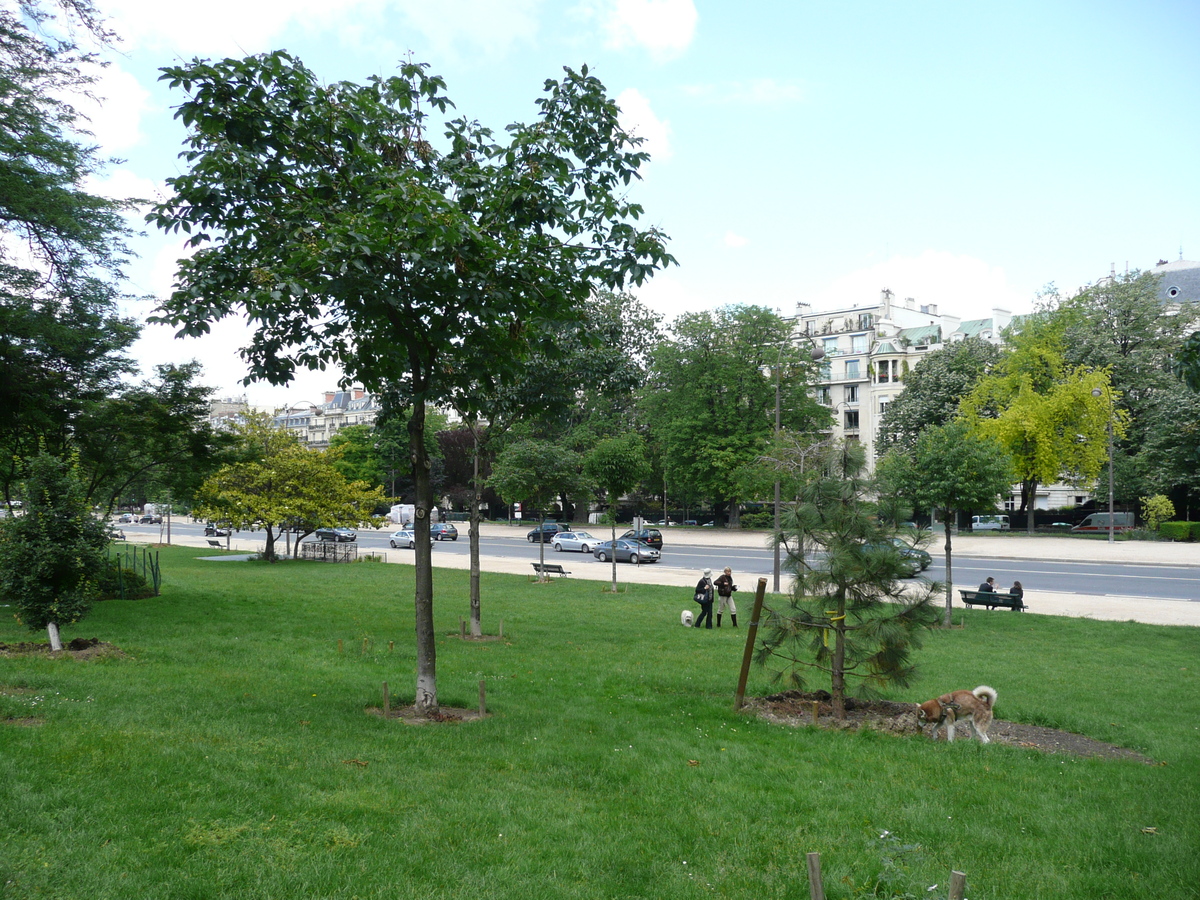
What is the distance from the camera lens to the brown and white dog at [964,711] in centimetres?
936

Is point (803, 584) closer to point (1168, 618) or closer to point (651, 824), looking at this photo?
point (651, 824)

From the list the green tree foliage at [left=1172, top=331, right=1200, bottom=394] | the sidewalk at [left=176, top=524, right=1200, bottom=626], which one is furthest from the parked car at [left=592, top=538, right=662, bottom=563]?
the green tree foliage at [left=1172, top=331, right=1200, bottom=394]

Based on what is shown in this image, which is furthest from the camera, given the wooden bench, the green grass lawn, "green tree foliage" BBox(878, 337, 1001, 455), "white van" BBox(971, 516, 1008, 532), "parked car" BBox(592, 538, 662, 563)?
"white van" BBox(971, 516, 1008, 532)

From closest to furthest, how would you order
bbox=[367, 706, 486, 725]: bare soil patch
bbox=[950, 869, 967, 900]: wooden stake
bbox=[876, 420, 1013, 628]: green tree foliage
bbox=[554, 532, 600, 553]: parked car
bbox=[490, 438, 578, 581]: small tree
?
bbox=[950, 869, 967, 900]: wooden stake, bbox=[367, 706, 486, 725]: bare soil patch, bbox=[876, 420, 1013, 628]: green tree foliage, bbox=[490, 438, 578, 581]: small tree, bbox=[554, 532, 600, 553]: parked car

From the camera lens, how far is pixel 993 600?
73.5 ft

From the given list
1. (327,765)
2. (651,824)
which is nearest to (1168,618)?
(651,824)

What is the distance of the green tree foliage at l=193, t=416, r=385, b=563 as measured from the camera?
35312 millimetres

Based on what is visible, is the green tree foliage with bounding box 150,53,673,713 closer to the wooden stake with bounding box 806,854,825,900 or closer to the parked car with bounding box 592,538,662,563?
the wooden stake with bounding box 806,854,825,900

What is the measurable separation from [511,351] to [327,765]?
4.90m

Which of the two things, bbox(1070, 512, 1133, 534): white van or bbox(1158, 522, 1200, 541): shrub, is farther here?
bbox(1070, 512, 1133, 534): white van

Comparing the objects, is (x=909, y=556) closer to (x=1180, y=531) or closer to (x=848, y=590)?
(x=848, y=590)

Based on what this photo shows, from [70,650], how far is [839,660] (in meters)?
10.7

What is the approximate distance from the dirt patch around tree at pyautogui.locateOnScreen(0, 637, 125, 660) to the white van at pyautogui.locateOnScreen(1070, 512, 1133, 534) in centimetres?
5287

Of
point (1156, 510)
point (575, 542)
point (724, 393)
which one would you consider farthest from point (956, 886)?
point (724, 393)
